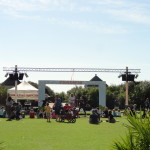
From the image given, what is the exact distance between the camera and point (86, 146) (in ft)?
45.4

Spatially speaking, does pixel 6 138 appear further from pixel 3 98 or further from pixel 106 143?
pixel 3 98

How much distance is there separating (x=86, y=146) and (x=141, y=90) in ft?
153

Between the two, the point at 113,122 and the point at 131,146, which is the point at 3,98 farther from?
the point at 131,146

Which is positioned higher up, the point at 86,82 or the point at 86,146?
the point at 86,82

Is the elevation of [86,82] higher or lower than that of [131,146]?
higher

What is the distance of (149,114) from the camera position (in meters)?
8.52

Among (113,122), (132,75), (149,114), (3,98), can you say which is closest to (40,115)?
(113,122)

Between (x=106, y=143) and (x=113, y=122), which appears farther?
(x=113, y=122)

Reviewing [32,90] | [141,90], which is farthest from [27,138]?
[141,90]

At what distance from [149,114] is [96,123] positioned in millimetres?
17235

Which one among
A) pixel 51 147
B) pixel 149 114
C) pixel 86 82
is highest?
pixel 86 82

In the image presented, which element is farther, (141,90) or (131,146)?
(141,90)

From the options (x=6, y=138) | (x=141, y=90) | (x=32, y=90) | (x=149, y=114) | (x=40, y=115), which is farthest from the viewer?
(x=141, y=90)

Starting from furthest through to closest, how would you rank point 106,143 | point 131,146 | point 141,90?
point 141,90 < point 106,143 < point 131,146
